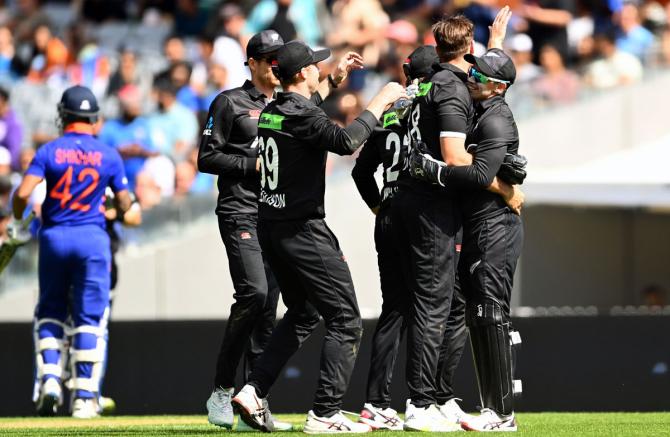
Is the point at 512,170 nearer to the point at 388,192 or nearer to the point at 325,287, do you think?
the point at 388,192

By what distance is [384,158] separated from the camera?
9.14m

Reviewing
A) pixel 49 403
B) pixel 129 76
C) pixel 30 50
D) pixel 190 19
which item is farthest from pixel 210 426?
pixel 190 19

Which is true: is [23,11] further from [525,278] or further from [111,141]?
[525,278]

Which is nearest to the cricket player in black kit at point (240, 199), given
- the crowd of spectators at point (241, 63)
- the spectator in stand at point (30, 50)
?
the crowd of spectators at point (241, 63)

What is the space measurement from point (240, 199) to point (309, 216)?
3.87 feet

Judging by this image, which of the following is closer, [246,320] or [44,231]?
[246,320]

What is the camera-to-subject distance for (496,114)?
8312 millimetres

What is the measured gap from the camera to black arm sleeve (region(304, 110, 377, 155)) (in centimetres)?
808

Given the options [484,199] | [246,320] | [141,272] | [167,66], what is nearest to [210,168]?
[246,320]

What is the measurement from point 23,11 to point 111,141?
244 inches

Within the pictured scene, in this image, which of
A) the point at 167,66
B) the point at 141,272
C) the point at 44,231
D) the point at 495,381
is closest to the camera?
the point at 495,381

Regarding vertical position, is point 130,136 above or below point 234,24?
below

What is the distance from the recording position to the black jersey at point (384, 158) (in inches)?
354

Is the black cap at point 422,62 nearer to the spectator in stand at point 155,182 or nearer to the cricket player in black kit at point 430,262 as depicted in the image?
the cricket player in black kit at point 430,262
